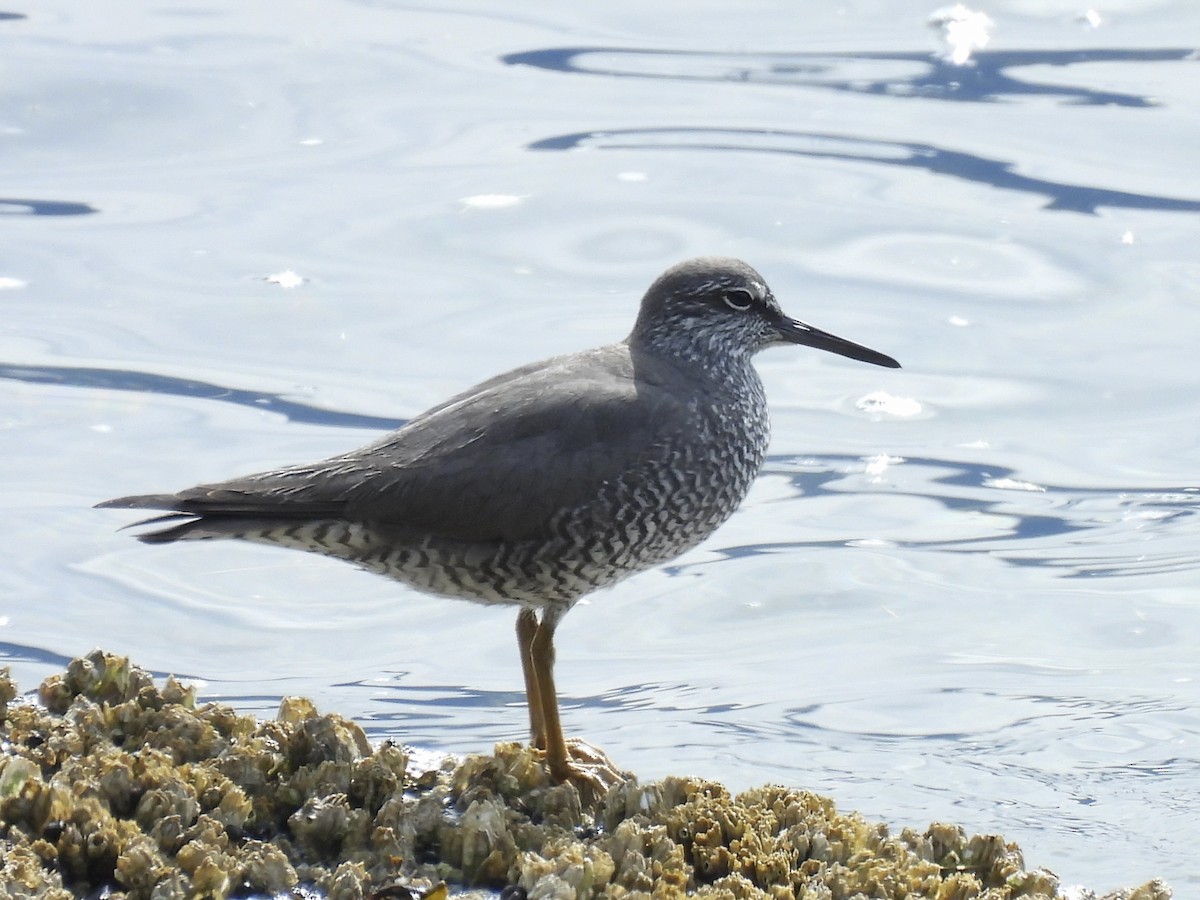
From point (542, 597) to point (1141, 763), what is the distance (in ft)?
9.84

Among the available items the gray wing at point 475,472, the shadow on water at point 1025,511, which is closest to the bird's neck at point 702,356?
the gray wing at point 475,472

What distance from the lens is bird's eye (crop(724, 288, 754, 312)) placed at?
6.73 metres

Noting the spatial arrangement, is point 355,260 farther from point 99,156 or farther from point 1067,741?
point 1067,741

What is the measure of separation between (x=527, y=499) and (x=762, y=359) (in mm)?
5973

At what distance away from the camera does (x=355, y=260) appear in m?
12.1

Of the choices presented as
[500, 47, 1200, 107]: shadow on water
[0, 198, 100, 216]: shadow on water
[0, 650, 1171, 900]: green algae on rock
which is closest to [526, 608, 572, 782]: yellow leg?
[0, 650, 1171, 900]: green algae on rock

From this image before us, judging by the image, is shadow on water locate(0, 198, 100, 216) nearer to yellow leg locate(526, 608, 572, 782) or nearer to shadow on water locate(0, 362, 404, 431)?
shadow on water locate(0, 362, 404, 431)

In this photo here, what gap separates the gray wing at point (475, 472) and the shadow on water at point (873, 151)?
25.4 ft

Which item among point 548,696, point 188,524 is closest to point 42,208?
point 188,524

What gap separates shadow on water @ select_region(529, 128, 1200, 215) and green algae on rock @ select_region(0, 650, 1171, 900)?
29.1 feet

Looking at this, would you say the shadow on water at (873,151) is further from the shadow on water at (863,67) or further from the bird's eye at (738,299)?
the bird's eye at (738,299)

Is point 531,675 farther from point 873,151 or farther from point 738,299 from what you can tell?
point 873,151

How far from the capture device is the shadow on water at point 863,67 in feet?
46.7

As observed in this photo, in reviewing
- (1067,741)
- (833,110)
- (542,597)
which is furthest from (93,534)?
(833,110)
